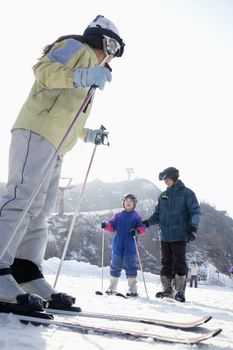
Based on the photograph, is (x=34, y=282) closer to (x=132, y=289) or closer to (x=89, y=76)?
(x=89, y=76)

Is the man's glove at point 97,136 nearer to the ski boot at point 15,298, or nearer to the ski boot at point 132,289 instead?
the ski boot at point 15,298

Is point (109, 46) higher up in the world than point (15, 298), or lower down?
higher up

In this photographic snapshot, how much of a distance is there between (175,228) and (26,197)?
3804 millimetres

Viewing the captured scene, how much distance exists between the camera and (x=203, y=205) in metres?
45.7

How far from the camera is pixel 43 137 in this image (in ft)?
8.50

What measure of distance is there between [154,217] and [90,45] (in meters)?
4.15

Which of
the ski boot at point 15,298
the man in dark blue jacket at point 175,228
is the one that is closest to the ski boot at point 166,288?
the man in dark blue jacket at point 175,228

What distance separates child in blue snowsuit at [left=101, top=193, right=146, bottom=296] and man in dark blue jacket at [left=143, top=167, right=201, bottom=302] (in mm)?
468

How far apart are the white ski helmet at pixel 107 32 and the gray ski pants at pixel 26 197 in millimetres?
913

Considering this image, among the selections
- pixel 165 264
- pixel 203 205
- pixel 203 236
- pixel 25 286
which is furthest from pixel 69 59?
pixel 203 205

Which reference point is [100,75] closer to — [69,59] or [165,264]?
[69,59]

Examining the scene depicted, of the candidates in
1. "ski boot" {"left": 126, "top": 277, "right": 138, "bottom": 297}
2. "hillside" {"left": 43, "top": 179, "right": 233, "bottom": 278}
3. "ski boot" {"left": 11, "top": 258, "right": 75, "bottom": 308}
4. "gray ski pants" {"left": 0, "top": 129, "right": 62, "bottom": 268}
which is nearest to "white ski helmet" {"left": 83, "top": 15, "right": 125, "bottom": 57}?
"gray ski pants" {"left": 0, "top": 129, "right": 62, "bottom": 268}

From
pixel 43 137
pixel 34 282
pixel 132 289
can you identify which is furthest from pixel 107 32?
pixel 132 289

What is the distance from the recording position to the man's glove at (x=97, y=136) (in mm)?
3371
